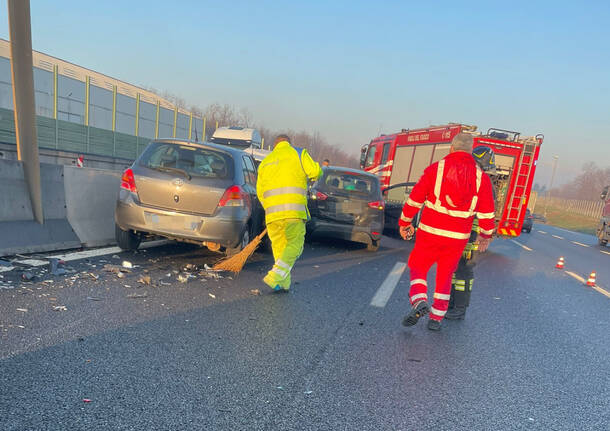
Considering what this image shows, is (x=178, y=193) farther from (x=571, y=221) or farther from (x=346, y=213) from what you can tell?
(x=571, y=221)

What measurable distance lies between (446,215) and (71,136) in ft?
59.5

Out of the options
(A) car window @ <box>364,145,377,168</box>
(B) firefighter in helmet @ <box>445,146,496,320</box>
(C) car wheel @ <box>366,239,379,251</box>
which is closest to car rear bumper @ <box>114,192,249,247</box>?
(B) firefighter in helmet @ <box>445,146,496,320</box>

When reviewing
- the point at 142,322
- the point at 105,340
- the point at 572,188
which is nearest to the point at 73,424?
the point at 105,340

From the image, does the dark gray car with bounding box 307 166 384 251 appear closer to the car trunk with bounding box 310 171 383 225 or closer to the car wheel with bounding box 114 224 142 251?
the car trunk with bounding box 310 171 383 225

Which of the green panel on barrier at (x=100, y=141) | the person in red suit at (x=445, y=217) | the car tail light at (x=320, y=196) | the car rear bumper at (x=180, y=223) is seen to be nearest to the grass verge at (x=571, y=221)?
the car tail light at (x=320, y=196)

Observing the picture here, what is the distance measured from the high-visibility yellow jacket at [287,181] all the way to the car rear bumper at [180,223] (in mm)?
752

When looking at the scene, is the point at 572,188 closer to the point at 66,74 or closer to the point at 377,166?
the point at 377,166

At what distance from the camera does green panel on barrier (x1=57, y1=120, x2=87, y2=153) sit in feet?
57.0

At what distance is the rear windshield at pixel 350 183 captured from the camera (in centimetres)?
853

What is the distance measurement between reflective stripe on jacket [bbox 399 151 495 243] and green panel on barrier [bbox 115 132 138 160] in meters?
19.8

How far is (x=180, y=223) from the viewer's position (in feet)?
17.6

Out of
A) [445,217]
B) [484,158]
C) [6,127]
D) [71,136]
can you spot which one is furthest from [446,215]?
[71,136]

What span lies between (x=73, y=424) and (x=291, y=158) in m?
3.43

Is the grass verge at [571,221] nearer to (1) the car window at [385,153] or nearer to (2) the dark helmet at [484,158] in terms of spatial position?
(1) the car window at [385,153]
